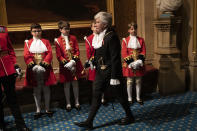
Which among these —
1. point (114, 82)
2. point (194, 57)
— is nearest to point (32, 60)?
point (114, 82)

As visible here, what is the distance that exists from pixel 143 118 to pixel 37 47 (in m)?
2.08

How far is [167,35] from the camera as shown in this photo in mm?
5043

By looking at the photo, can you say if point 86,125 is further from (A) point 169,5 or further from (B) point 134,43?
(A) point 169,5

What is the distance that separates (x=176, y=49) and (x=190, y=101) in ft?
3.59

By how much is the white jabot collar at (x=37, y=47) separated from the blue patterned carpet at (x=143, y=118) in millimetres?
1151

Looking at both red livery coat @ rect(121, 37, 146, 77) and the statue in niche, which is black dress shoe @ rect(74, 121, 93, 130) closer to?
red livery coat @ rect(121, 37, 146, 77)

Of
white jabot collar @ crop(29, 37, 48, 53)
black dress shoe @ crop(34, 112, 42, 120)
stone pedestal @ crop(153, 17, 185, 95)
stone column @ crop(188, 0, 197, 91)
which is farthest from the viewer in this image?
stone column @ crop(188, 0, 197, 91)

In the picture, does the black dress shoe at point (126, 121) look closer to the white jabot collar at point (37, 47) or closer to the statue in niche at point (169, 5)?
the white jabot collar at point (37, 47)

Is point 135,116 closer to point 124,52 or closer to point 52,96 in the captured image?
point 124,52

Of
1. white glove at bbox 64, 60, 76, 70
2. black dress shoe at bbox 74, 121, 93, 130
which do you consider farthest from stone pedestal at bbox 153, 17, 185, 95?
black dress shoe at bbox 74, 121, 93, 130

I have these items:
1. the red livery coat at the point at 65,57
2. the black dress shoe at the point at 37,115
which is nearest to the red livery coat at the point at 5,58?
the red livery coat at the point at 65,57

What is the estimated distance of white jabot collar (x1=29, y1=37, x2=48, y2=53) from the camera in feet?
13.4

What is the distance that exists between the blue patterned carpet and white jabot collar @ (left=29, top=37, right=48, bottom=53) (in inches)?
45.3

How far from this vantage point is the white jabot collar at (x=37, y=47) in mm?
4098
